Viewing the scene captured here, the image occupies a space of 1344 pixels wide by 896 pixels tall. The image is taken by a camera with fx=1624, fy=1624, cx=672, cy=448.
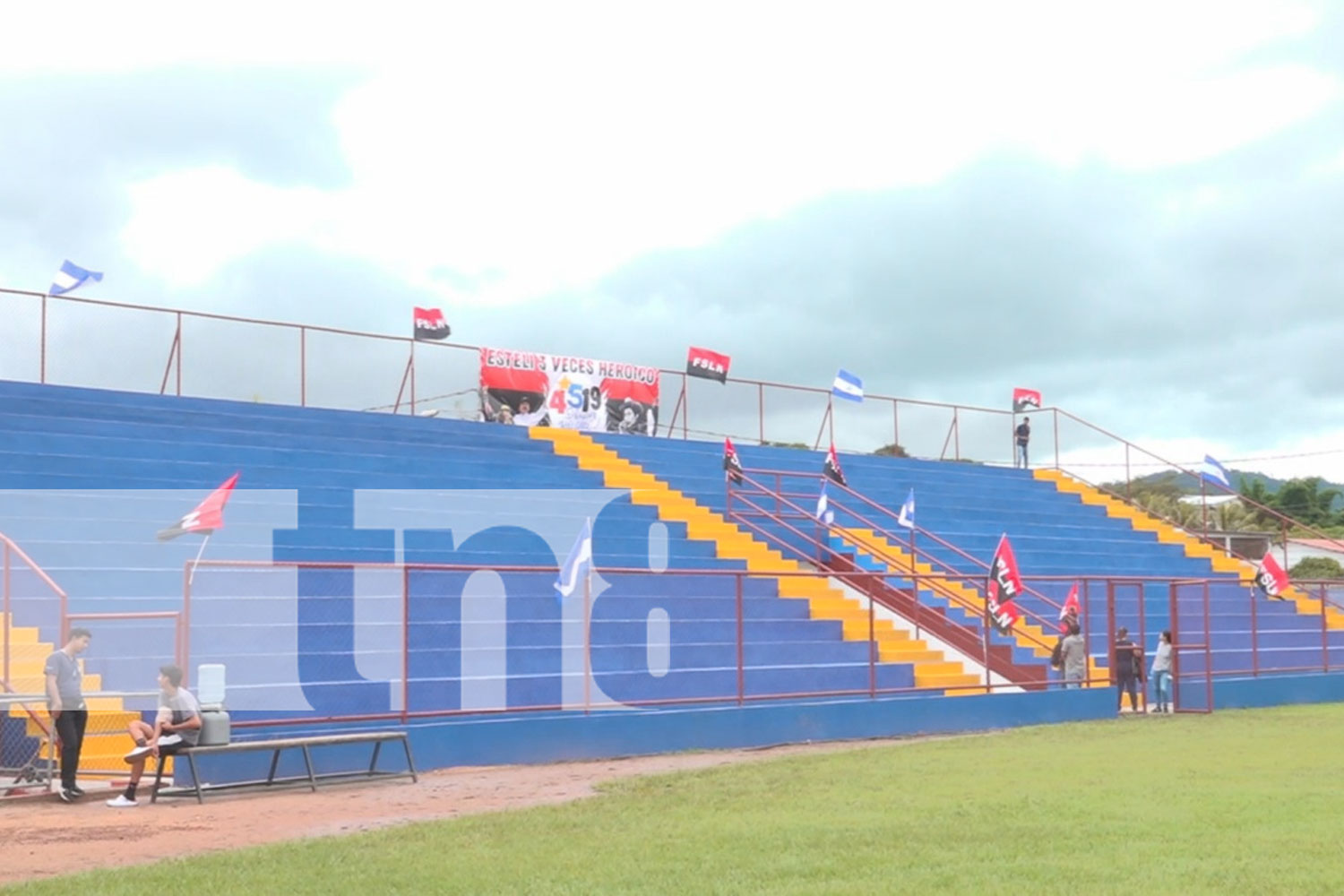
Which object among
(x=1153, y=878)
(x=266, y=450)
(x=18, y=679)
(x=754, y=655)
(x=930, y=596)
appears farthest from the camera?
(x=930, y=596)

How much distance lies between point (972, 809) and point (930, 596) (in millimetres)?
14980

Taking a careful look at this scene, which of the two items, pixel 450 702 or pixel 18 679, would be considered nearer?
pixel 18 679

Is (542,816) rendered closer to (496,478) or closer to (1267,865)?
(1267,865)

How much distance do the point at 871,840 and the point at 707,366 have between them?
25.5m

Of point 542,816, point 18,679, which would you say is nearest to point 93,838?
point 542,816

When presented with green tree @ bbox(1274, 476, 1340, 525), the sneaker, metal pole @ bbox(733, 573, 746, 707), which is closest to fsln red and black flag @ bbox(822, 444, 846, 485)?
metal pole @ bbox(733, 573, 746, 707)

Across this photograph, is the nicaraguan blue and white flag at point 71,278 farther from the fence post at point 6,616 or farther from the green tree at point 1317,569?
the green tree at point 1317,569

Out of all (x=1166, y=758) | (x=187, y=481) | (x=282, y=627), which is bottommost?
(x=1166, y=758)

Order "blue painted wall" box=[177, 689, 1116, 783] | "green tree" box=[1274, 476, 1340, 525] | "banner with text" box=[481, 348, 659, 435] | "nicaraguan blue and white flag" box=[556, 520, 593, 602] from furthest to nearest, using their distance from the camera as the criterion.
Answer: "green tree" box=[1274, 476, 1340, 525] < "banner with text" box=[481, 348, 659, 435] < "nicaraguan blue and white flag" box=[556, 520, 593, 602] < "blue painted wall" box=[177, 689, 1116, 783]

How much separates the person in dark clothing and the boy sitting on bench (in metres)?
15.5

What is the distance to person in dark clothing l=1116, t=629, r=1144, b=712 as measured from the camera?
2580cm

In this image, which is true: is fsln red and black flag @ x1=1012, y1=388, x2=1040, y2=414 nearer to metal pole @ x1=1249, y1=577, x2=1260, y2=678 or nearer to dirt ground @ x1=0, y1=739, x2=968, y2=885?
metal pole @ x1=1249, y1=577, x2=1260, y2=678

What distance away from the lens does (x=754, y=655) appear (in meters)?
22.8

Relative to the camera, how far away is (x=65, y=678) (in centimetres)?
1493
